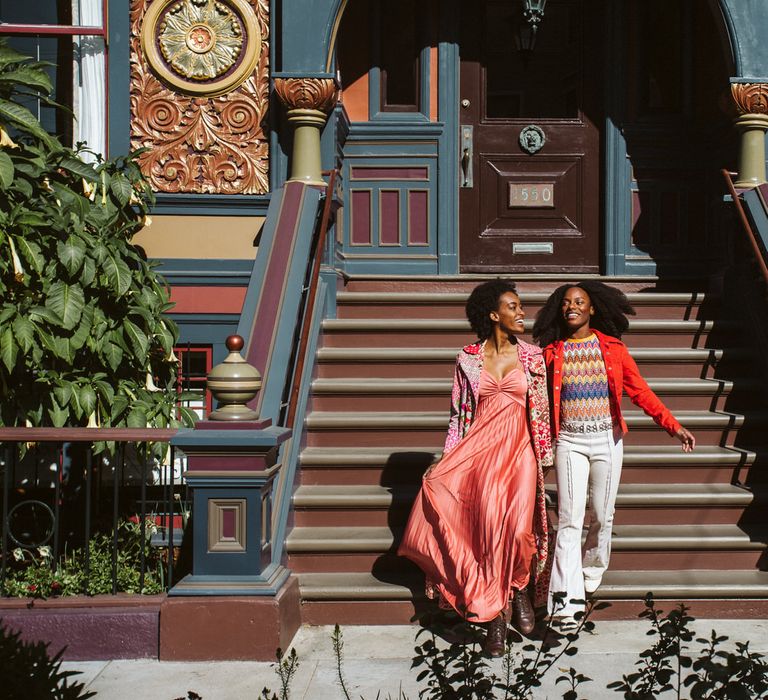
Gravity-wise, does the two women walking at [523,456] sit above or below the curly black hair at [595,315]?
below

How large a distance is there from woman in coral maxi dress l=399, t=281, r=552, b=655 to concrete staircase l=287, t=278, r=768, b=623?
555 millimetres

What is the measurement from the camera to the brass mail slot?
9266 millimetres

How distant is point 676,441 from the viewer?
7.02 meters

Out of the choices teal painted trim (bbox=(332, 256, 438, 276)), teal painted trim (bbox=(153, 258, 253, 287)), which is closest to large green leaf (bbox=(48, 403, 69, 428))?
teal painted trim (bbox=(153, 258, 253, 287))

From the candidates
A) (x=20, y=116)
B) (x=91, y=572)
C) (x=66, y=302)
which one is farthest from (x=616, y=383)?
(x=20, y=116)

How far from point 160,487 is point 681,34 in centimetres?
586

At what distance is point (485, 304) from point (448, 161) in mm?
3575

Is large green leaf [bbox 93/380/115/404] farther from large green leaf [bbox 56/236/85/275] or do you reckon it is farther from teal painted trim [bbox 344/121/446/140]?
teal painted trim [bbox 344/121/446/140]

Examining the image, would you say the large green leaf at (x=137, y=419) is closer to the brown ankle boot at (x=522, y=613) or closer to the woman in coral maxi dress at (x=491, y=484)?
the woman in coral maxi dress at (x=491, y=484)

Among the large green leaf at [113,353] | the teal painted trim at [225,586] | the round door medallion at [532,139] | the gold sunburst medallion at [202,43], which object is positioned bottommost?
the teal painted trim at [225,586]

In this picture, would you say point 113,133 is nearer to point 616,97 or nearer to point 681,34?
point 616,97

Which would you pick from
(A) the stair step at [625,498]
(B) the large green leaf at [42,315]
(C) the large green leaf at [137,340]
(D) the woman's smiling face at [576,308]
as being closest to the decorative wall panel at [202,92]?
(C) the large green leaf at [137,340]

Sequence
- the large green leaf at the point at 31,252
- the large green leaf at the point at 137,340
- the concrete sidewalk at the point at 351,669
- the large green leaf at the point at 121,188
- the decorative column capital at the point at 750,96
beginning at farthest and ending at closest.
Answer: the decorative column capital at the point at 750,96
the large green leaf at the point at 121,188
the large green leaf at the point at 137,340
the large green leaf at the point at 31,252
the concrete sidewalk at the point at 351,669

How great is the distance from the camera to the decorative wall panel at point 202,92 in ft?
26.8
